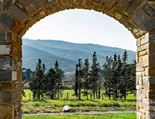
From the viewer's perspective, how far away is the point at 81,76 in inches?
1325

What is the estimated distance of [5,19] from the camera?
4.13 m

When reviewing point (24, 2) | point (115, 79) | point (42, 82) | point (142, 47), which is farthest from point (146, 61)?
point (115, 79)

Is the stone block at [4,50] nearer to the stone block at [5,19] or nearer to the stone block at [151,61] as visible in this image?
the stone block at [5,19]

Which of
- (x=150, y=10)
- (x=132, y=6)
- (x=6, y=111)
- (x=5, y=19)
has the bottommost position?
(x=6, y=111)

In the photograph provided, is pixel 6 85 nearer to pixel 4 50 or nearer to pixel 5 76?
pixel 5 76

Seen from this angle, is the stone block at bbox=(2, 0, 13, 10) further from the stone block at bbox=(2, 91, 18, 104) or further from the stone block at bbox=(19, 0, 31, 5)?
the stone block at bbox=(2, 91, 18, 104)

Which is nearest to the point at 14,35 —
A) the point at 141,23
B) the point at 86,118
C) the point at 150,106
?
the point at 141,23

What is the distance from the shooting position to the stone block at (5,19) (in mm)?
4125

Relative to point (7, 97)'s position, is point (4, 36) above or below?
above

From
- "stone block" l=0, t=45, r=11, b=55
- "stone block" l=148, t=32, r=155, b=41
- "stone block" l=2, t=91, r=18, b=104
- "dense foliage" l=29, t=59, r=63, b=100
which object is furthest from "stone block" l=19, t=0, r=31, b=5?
"dense foliage" l=29, t=59, r=63, b=100

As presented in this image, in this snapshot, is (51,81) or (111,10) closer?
(111,10)

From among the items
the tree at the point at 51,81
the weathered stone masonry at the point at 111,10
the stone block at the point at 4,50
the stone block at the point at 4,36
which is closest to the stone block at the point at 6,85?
the weathered stone masonry at the point at 111,10

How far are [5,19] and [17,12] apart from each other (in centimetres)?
28

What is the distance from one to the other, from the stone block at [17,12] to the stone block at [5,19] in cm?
10
